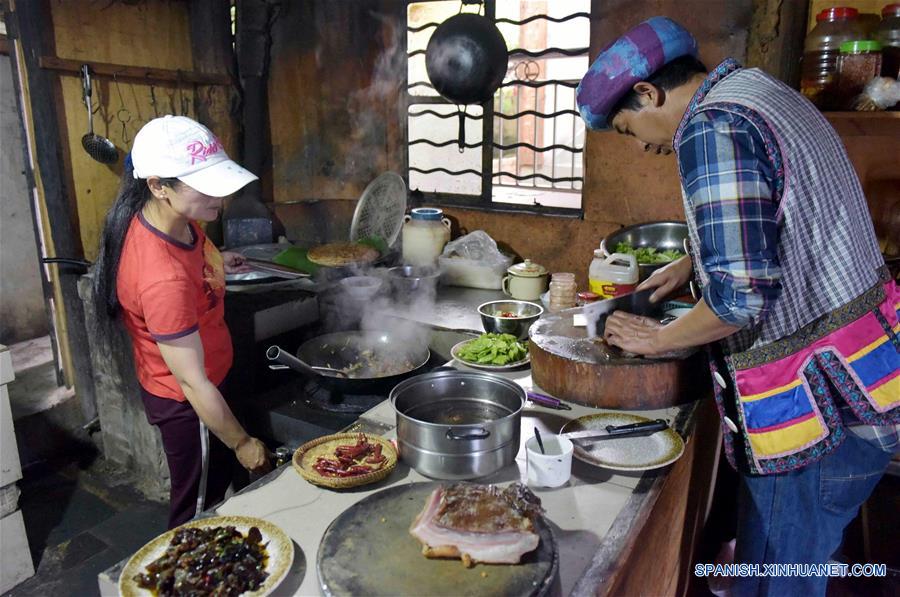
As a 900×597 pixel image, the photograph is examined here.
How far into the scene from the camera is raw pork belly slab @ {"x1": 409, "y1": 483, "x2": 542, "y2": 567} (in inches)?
56.5

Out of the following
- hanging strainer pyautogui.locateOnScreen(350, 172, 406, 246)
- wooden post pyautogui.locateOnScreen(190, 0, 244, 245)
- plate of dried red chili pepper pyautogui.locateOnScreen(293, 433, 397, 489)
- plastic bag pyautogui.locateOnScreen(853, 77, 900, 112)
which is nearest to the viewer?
plate of dried red chili pepper pyautogui.locateOnScreen(293, 433, 397, 489)

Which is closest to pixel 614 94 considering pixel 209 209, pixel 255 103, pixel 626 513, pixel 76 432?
pixel 626 513

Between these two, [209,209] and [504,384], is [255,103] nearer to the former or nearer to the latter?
[209,209]

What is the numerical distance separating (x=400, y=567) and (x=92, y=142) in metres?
4.09

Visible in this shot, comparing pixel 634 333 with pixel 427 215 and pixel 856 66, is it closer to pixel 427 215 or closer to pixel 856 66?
pixel 856 66

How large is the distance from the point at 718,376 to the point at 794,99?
35.9 inches

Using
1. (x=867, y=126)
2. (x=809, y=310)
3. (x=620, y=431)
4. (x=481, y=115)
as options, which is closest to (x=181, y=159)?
(x=620, y=431)

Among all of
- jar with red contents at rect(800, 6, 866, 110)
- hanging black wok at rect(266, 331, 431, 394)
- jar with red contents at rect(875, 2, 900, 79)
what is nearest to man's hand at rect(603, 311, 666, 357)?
hanging black wok at rect(266, 331, 431, 394)

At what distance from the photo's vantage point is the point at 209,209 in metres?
2.59

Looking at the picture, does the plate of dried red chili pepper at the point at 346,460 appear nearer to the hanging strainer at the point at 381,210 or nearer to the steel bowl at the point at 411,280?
the steel bowl at the point at 411,280

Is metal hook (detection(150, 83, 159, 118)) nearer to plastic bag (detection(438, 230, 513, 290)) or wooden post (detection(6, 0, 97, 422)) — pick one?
wooden post (detection(6, 0, 97, 422))

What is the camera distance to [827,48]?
11.3 feet

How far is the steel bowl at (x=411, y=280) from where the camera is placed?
4.27 meters

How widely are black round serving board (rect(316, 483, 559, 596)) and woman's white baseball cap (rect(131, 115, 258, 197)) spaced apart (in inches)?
56.7
